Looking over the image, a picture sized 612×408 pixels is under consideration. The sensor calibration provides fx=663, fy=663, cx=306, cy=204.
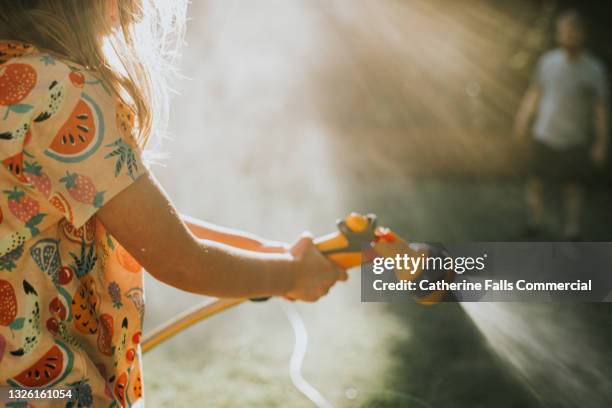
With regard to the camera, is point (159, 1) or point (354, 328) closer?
point (159, 1)

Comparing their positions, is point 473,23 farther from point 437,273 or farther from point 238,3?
point 437,273

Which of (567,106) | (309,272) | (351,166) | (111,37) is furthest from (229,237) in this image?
(351,166)

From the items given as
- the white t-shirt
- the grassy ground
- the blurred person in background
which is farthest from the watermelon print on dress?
the white t-shirt

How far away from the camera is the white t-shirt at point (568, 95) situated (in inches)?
214

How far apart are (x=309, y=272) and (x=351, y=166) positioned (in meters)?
7.49

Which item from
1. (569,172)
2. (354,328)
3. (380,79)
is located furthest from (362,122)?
(354,328)

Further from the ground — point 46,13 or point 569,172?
point 569,172

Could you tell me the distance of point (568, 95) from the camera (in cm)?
546

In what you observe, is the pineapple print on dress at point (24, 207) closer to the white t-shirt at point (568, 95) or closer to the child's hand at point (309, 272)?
the child's hand at point (309, 272)

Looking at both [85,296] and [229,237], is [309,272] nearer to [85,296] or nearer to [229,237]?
[229,237]

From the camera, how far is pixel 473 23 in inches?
404

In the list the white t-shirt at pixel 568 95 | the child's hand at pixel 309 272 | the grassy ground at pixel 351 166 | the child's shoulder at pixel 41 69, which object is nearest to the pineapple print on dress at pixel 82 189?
the child's shoulder at pixel 41 69

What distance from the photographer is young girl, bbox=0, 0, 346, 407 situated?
867mm

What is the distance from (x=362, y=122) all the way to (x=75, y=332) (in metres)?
9.70
